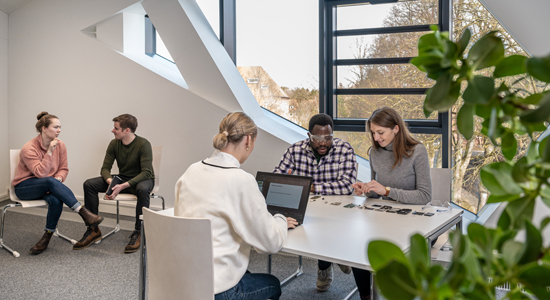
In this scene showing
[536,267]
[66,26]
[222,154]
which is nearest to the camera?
[536,267]

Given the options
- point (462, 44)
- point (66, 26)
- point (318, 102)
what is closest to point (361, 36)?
point (318, 102)

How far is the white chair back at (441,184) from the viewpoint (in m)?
2.96

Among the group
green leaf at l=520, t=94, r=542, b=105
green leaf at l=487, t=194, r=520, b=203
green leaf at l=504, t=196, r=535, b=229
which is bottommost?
green leaf at l=504, t=196, r=535, b=229

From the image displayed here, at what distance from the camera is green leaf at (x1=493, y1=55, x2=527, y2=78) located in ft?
0.98

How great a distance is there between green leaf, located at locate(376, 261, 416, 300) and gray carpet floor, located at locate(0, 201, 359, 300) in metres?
2.81

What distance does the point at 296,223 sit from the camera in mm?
2105

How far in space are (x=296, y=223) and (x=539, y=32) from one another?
1.96 meters

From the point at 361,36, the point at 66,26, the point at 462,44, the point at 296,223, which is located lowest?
the point at 296,223

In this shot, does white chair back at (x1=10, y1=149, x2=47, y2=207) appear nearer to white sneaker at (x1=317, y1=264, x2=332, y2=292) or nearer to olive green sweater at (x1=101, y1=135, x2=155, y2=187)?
olive green sweater at (x1=101, y1=135, x2=155, y2=187)

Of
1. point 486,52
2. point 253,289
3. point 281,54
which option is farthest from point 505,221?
point 281,54

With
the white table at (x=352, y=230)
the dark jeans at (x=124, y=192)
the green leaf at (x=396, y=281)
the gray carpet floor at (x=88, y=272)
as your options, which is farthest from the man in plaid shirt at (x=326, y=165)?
the green leaf at (x=396, y=281)

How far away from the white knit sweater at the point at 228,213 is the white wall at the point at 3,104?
483 centimetres

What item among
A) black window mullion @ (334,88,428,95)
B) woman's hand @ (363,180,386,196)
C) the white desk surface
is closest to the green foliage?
the white desk surface

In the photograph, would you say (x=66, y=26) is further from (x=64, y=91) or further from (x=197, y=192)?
(x=197, y=192)
